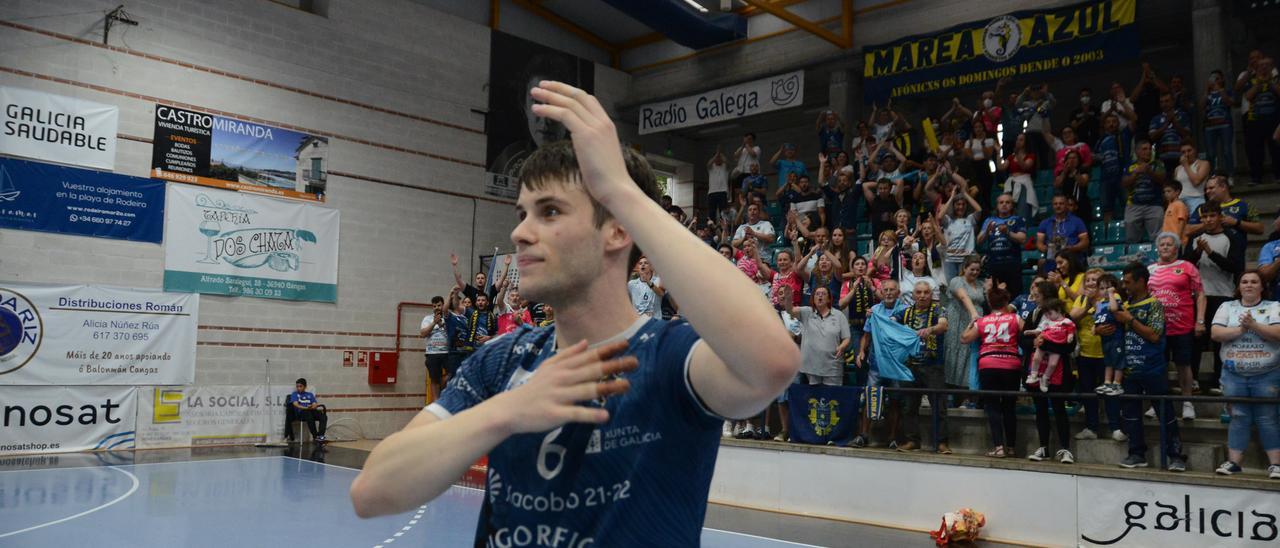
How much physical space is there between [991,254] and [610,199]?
442 inches

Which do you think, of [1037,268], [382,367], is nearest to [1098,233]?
[1037,268]

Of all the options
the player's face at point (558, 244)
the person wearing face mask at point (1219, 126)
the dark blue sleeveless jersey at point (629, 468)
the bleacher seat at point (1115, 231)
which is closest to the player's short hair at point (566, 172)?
the player's face at point (558, 244)

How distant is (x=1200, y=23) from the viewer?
583 inches

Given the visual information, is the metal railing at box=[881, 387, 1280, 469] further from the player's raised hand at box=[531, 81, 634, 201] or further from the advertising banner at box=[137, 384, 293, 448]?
the advertising banner at box=[137, 384, 293, 448]

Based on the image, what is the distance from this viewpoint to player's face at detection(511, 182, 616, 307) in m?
1.84

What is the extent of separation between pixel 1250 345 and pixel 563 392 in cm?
884

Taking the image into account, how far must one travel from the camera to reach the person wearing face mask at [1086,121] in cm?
1441

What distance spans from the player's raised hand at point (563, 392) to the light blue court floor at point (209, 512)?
6949 mm

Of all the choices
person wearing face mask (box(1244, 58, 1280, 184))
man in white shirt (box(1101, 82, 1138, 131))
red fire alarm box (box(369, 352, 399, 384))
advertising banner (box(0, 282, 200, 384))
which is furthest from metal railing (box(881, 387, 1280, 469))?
advertising banner (box(0, 282, 200, 384))

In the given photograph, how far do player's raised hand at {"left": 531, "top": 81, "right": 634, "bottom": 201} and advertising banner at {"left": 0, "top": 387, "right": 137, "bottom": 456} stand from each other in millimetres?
16598

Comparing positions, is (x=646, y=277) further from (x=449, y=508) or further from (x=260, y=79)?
(x=260, y=79)

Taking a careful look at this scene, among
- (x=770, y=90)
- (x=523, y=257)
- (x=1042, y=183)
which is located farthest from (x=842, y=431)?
(x=770, y=90)

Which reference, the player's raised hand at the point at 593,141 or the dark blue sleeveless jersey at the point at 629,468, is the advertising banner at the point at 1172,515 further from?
the player's raised hand at the point at 593,141

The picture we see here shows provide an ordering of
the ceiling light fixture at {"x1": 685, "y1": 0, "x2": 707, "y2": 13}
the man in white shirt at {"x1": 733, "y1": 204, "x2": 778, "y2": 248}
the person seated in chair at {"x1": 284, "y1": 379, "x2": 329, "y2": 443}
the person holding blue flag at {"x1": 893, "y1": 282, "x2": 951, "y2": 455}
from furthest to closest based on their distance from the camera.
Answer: the ceiling light fixture at {"x1": 685, "y1": 0, "x2": 707, "y2": 13}
the person seated in chair at {"x1": 284, "y1": 379, "x2": 329, "y2": 443}
the man in white shirt at {"x1": 733, "y1": 204, "x2": 778, "y2": 248}
the person holding blue flag at {"x1": 893, "y1": 282, "x2": 951, "y2": 455}
